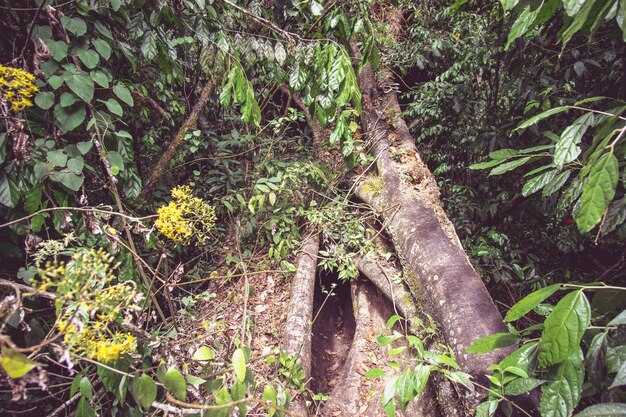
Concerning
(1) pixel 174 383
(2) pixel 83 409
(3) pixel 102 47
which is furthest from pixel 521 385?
(3) pixel 102 47

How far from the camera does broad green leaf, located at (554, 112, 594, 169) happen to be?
1053mm

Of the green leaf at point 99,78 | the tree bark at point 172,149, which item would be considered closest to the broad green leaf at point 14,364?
the green leaf at point 99,78

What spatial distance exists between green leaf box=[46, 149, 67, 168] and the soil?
186 cm

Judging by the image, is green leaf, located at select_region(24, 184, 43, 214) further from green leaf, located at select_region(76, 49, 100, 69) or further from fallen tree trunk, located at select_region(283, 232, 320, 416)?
fallen tree trunk, located at select_region(283, 232, 320, 416)

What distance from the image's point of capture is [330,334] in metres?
3.16

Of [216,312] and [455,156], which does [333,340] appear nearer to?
[216,312]

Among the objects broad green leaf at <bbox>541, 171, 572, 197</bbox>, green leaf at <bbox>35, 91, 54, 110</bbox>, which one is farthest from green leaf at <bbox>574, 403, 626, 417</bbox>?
green leaf at <bbox>35, 91, 54, 110</bbox>

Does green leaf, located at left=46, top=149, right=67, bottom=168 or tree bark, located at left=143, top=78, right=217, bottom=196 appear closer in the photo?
green leaf, located at left=46, top=149, right=67, bottom=168

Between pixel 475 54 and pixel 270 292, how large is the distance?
9.41 ft

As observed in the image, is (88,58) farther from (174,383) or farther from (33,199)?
(174,383)

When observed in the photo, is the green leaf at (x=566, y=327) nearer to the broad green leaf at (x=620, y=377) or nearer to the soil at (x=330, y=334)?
the broad green leaf at (x=620, y=377)

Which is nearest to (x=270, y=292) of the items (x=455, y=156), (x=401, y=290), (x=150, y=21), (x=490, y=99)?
(x=401, y=290)

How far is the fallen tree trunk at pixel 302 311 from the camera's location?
7.30 ft

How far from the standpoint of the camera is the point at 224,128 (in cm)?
383
